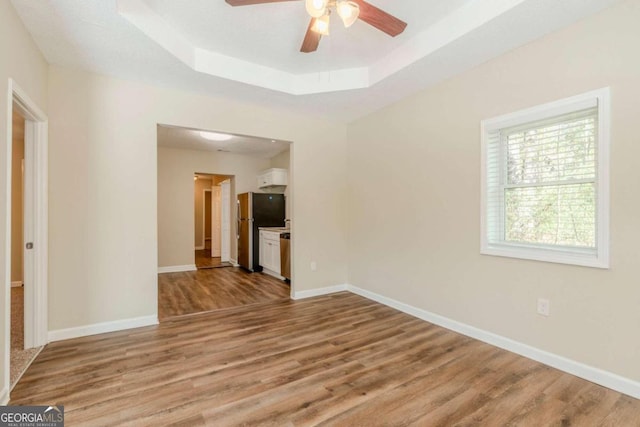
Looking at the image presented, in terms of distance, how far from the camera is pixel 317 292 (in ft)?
13.9

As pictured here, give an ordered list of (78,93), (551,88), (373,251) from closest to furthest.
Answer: (551,88) → (78,93) → (373,251)

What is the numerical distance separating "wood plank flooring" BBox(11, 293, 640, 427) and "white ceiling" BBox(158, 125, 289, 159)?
332 cm

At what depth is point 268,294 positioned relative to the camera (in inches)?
169

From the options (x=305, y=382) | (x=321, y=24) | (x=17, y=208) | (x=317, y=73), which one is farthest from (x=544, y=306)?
(x=17, y=208)

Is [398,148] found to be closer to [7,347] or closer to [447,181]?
[447,181]

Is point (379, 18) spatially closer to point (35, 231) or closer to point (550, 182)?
point (550, 182)

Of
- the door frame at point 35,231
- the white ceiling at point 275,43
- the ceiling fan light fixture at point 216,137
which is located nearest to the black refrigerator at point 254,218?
the ceiling fan light fixture at point 216,137

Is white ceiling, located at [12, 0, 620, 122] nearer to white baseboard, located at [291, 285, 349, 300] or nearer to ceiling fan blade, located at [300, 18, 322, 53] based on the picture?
ceiling fan blade, located at [300, 18, 322, 53]

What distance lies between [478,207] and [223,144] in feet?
15.3

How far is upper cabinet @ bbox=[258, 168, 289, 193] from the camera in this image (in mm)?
6031

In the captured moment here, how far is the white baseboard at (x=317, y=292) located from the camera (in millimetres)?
4073

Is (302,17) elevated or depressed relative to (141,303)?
elevated

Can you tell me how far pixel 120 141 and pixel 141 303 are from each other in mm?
1720

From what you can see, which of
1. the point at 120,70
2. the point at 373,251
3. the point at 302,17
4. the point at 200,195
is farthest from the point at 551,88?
the point at 200,195
